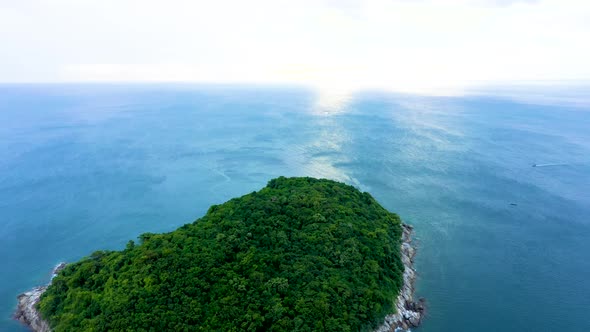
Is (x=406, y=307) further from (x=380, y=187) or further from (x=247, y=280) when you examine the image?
(x=380, y=187)

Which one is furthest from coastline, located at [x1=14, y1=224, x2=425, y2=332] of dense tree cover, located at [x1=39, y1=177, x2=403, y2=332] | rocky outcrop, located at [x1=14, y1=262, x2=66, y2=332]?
dense tree cover, located at [x1=39, y1=177, x2=403, y2=332]

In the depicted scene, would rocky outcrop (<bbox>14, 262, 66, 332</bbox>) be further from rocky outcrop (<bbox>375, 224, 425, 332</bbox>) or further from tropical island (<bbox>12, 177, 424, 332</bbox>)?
rocky outcrop (<bbox>375, 224, 425, 332</bbox>)

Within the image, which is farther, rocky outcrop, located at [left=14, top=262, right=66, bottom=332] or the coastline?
the coastline

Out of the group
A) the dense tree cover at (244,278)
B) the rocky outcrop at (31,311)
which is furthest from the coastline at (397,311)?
the dense tree cover at (244,278)

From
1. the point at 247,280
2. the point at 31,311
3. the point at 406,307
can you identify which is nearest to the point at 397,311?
the point at 406,307

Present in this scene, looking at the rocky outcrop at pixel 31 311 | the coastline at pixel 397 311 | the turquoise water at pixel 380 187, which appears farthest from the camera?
the turquoise water at pixel 380 187

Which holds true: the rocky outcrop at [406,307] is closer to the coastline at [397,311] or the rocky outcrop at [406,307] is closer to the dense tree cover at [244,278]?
the coastline at [397,311]
